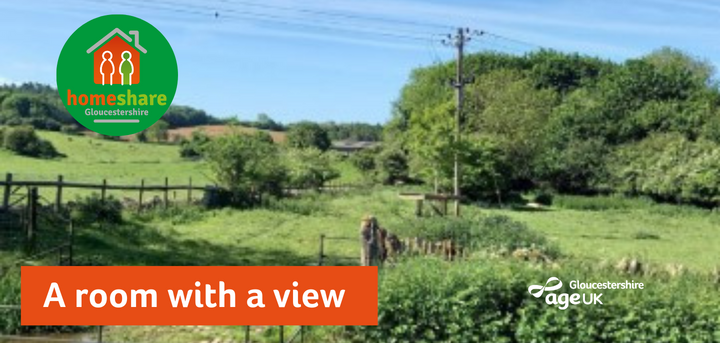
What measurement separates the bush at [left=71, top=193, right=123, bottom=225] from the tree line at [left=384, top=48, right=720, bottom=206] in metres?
14.1

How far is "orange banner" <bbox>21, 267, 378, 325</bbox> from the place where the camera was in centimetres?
891

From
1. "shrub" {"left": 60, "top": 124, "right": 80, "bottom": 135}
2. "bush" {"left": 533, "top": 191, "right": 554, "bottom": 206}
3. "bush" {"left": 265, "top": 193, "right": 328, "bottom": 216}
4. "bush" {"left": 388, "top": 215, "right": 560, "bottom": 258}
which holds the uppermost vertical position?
"shrub" {"left": 60, "top": 124, "right": 80, "bottom": 135}

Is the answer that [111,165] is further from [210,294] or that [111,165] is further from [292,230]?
[210,294]

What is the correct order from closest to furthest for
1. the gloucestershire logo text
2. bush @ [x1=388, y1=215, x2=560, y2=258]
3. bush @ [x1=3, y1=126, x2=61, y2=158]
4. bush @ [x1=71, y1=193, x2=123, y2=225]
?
1. the gloucestershire logo text
2. bush @ [x1=388, y1=215, x2=560, y2=258]
3. bush @ [x1=71, y1=193, x2=123, y2=225]
4. bush @ [x1=3, y1=126, x2=61, y2=158]

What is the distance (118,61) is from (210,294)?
5.76 metres

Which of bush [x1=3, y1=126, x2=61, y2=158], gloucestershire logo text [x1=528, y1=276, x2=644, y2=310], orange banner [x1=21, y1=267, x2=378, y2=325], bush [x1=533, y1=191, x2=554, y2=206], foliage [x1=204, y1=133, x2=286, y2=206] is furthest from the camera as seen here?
bush [x1=3, y1=126, x2=61, y2=158]

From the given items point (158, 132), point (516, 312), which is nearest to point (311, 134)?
point (158, 132)

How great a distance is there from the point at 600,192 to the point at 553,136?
17.0 feet

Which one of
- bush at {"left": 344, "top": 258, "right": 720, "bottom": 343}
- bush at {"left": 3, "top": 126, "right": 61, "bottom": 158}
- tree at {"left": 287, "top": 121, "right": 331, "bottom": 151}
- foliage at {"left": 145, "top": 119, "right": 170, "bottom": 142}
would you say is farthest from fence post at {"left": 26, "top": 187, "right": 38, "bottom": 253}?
tree at {"left": 287, "top": 121, "right": 331, "bottom": 151}

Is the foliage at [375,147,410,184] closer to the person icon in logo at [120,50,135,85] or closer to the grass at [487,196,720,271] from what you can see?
the grass at [487,196,720,271]

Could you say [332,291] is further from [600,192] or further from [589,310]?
[600,192]

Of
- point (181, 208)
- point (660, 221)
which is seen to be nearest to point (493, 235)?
point (181, 208)

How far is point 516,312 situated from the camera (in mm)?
9414

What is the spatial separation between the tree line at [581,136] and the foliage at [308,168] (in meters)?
5.08
